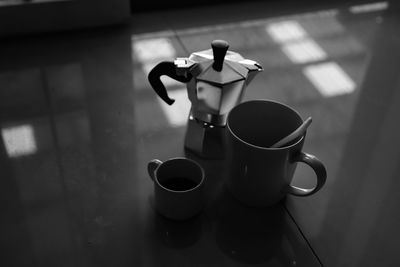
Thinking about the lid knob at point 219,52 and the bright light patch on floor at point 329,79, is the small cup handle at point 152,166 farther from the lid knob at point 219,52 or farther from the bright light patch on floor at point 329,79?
the bright light patch on floor at point 329,79

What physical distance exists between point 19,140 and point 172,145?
24cm

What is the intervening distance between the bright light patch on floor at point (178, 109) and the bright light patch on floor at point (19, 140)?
23 centimetres

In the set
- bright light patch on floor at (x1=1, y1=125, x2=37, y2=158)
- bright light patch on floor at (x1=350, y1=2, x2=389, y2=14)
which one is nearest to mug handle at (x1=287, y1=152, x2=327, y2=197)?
bright light patch on floor at (x1=1, y1=125, x2=37, y2=158)

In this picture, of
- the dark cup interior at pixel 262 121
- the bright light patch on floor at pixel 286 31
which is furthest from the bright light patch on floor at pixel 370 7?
the dark cup interior at pixel 262 121

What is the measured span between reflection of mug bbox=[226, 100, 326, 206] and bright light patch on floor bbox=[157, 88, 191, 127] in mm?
156

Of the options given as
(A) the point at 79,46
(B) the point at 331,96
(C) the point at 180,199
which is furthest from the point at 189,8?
(C) the point at 180,199

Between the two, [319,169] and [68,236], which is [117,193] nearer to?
[68,236]

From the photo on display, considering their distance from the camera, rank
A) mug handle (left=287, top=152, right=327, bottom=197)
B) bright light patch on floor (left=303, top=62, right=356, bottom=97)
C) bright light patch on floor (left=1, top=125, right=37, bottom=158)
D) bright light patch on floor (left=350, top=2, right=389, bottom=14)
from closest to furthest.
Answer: mug handle (left=287, top=152, right=327, bottom=197)
bright light patch on floor (left=1, top=125, right=37, bottom=158)
bright light patch on floor (left=303, top=62, right=356, bottom=97)
bright light patch on floor (left=350, top=2, right=389, bottom=14)

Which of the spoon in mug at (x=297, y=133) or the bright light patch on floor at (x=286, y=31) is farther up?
the spoon in mug at (x=297, y=133)

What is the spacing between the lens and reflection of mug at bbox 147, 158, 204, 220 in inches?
22.8

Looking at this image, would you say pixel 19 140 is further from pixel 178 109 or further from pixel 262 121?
pixel 262 121

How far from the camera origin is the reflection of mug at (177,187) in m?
0.58

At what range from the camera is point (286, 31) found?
1050 millimetres

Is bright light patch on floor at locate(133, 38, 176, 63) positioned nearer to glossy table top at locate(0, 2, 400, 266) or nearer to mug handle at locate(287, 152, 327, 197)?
glossy table top at locate(0, 2, 400, 266)
